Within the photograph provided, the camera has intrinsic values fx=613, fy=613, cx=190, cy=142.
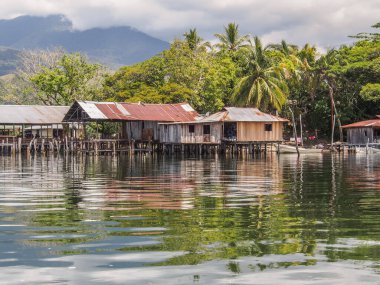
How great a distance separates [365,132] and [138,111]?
2059cm

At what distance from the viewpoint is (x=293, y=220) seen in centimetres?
1048

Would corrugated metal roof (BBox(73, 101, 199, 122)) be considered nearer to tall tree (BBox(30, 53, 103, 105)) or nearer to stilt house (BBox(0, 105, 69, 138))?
stilt house (BBox(0, 105, 69, 138))

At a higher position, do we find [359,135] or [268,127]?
[268,127]

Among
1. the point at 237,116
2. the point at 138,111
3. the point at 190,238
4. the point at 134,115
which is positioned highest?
the point at 138,111

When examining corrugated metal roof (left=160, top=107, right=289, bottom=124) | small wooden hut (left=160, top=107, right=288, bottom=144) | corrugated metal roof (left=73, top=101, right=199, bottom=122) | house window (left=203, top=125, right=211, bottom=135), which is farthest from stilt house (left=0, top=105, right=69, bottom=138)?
corrugated metal roof (left=160, top=107, right=289, bottom=124)

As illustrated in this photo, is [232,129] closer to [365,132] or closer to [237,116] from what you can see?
[237,116]

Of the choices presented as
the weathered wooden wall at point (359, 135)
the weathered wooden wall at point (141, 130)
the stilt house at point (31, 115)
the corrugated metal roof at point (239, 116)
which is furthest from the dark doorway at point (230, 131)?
the stilt house at point (31, 115)

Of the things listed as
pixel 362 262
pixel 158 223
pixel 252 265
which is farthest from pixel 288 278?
pixel 158 223

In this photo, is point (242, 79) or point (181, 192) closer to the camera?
point (181, 192)

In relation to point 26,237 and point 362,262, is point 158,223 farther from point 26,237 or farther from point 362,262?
point 362,262

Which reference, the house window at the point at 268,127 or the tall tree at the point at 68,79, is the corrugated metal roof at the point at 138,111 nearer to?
the house window at the point at 268,127

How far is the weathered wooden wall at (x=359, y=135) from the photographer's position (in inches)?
2168

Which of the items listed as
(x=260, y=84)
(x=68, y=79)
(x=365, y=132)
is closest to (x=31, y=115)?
(x=68, y=79)

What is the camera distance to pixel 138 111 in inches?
2122
